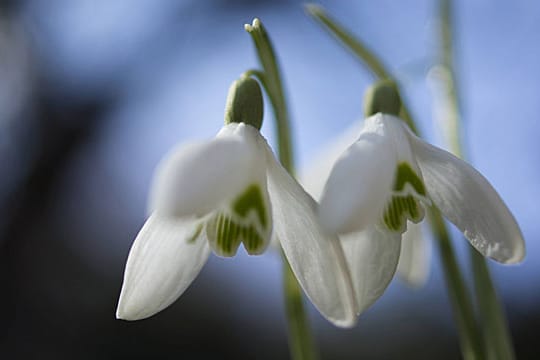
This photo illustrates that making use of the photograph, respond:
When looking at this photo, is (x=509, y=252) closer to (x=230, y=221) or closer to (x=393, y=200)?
(x=393, y=200)

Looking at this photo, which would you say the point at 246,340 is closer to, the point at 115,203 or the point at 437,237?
the point at 115,203

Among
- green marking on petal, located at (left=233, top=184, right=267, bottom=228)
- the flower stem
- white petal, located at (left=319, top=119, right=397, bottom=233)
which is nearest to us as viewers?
white petal, located at (left=319, top=119, right=397, bottom=233)

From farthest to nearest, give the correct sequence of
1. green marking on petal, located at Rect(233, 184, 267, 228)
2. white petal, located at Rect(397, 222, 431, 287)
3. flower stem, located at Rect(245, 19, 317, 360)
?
white petal, located at Rect(397, 222, 431, 287)
flower stem, located at Rect(245, 19, 317, 360)
green marking on petal, located at Rect(233, 184, 267, 228)

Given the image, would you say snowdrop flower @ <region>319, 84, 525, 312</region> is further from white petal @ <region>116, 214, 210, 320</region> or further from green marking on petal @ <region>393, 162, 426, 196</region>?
white petal @ <region>116, 214, 210, 320</region>

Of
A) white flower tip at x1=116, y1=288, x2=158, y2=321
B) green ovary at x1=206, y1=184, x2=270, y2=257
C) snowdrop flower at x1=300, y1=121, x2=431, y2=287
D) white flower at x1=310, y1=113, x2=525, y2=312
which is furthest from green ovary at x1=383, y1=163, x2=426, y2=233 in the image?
snowdrop flower at x1=300, y1=121, x2=431, y2=287

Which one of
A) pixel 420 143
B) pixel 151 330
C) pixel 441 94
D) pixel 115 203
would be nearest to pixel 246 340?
pixel 151 330

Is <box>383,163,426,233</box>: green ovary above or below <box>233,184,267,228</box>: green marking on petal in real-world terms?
below

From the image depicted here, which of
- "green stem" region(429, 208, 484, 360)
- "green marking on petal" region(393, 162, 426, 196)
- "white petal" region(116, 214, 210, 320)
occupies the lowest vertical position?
"green stem" region(429, 208, 484, 360)
